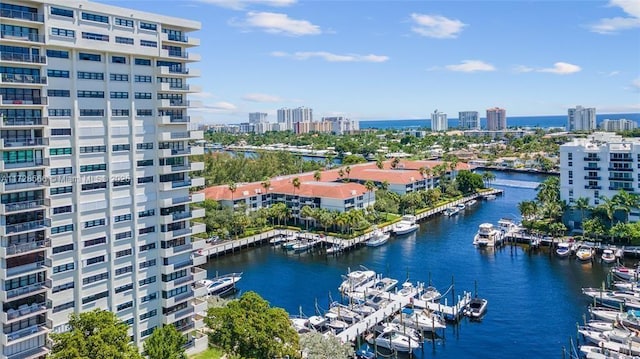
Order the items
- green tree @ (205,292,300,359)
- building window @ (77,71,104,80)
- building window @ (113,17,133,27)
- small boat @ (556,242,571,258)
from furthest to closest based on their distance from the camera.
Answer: small boat @ (556,242,571,258) < building window @ (113,17,133,27) < building window @ (77,71,104,80) < green tree @ (205,292,300,359)

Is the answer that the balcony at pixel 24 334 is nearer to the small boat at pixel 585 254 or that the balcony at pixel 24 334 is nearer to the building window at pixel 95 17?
the building window at pixel 95 17

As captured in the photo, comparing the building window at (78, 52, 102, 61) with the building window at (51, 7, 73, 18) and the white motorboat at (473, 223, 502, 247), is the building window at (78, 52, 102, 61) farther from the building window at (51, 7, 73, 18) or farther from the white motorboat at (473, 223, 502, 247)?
the white motorboat at (473, 223, 502, 247)


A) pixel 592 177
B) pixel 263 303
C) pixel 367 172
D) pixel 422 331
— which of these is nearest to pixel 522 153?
pixel 367 172

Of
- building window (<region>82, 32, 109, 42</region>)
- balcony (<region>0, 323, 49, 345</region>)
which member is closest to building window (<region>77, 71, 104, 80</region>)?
building window (<region>82, 32, 109, 42</region>)

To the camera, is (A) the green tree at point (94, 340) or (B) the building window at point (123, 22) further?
(B) the building window at point (123, 22)

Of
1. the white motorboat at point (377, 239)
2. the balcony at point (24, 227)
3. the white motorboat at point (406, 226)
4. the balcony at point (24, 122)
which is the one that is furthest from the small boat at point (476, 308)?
the balcony at point (24, 122)

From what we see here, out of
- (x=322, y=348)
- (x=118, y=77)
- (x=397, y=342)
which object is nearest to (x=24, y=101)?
(x=118, y=77)
